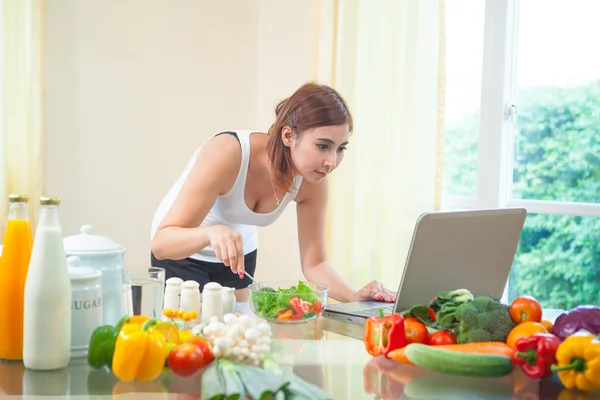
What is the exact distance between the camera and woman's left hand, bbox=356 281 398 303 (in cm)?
192

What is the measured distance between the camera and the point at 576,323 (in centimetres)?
137

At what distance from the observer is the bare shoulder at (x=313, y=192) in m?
2.48

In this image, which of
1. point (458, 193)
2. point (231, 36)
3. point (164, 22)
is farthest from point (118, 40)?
point (458, 193)

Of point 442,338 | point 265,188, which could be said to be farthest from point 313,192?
point 442,338

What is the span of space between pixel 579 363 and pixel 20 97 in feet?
9.93

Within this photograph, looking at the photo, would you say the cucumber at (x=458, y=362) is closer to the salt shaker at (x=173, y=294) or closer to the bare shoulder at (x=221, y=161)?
the salt shaker at (x=173, y=294)

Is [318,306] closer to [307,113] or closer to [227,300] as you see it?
[227,300]

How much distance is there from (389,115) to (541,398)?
2.44 metres

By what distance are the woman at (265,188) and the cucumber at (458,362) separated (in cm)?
64

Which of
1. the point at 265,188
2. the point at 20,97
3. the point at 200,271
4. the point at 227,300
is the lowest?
the point at 200,271

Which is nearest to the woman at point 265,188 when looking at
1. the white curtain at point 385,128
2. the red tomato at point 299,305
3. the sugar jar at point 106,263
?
the red tomato at point 299,305

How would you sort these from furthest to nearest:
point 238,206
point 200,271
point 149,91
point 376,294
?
point 149,91, point 200,271, point 238,206, point 376,294

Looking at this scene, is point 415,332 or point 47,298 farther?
point 415,332

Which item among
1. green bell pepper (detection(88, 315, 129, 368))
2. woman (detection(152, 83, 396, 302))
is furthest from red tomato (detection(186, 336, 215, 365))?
woman (detection(152, 83, 396, 302))
